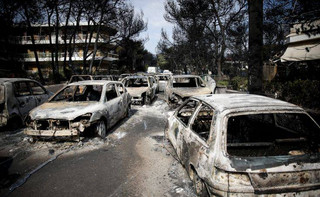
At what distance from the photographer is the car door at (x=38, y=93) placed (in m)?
6.95

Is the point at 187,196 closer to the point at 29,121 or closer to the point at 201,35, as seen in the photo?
the point at 29,121

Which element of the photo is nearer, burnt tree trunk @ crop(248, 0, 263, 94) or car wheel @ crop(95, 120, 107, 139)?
car wheel @ crop(95, 120, 107, 139)

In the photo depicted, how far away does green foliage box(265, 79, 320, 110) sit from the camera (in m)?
8.05

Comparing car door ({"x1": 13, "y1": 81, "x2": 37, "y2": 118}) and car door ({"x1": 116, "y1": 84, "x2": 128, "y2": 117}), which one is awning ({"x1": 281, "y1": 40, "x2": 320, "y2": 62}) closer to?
→ car door ({"x1": 116, "y1": 84, "x2": 128, "y2": 117})

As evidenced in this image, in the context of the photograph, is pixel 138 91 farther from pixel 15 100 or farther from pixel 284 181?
pixel 284 181

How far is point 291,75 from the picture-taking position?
13.2 meters

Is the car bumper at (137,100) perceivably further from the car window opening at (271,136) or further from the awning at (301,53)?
the awning at (301,53)

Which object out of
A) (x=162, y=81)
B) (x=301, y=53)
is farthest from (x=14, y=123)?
(x=301, y=53)

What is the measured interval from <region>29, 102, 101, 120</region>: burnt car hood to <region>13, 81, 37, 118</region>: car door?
137 cm

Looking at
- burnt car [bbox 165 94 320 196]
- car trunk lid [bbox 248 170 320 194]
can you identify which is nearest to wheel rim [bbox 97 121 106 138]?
burnt car [bbox 165 94 320 196]

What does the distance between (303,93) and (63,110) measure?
31.3 ft

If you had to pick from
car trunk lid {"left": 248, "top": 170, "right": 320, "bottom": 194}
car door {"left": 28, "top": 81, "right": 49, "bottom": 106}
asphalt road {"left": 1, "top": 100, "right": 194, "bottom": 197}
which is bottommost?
asphalt road {"left": 1, "top": 100, "right": 194, "bottom": 197}

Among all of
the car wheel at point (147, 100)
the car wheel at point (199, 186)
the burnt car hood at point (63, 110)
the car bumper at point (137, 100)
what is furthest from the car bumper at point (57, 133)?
the car wheel at point (147, 100)

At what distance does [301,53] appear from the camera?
475 inches
